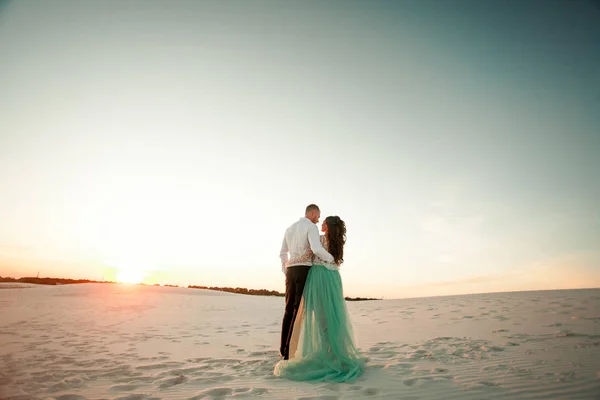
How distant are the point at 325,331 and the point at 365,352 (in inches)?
54.2

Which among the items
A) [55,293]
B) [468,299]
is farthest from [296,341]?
[55,293]

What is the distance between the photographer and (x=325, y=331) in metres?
4.85

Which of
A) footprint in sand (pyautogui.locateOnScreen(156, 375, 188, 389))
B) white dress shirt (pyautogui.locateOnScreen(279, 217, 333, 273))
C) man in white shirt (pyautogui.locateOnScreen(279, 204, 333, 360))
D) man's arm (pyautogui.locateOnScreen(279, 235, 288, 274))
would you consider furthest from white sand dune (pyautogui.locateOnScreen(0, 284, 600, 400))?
white dress shirt (pyautogui.locateOnScreen(279, 217, 333, 273))

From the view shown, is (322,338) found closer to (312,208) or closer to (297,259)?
(297,259)

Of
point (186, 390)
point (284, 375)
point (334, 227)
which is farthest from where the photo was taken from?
point (334, 227)

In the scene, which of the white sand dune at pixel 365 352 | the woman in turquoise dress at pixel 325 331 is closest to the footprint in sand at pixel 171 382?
the white sand dune at pixel 365 352

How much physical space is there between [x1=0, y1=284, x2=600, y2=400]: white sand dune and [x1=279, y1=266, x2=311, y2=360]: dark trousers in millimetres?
423

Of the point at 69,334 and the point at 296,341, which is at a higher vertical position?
the point at 296,341

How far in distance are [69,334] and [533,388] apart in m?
9.19

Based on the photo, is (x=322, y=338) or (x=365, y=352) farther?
(x=365, y=352)

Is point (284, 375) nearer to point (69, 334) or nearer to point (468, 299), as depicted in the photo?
point (69, 334)

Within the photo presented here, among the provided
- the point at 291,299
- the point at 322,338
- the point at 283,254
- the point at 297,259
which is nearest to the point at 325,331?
the point at 322,338

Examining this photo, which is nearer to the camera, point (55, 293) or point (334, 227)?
point (334, 227)

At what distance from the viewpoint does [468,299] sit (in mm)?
10758
